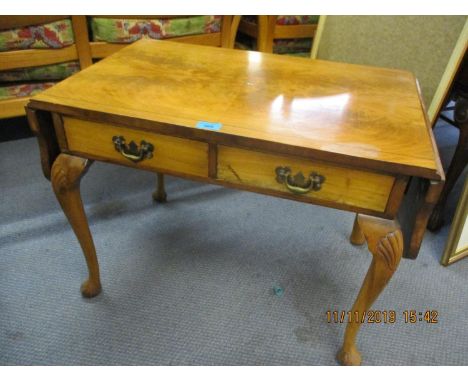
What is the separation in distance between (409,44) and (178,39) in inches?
41.1

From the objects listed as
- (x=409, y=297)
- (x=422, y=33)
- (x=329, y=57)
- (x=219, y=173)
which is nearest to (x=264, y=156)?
(x=219, y=173)

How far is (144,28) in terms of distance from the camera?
171 centimetres

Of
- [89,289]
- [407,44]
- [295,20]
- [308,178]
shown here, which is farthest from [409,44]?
[89,289]

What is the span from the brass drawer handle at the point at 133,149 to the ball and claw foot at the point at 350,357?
29.2 inches

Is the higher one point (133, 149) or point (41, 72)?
point (133, 149)

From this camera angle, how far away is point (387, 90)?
3.17 ft

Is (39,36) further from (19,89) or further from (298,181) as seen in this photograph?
(298,181)

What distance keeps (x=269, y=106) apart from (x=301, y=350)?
69 cm

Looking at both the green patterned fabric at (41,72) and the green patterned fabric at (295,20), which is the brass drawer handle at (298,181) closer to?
the green patterned fabric at (41,72)

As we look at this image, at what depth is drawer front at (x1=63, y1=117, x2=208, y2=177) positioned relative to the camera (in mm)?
800

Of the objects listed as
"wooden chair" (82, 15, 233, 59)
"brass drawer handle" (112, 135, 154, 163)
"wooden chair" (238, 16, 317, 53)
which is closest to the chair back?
"wooden chair" (238, 16, 317, 53)

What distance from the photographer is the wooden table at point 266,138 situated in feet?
2.35
